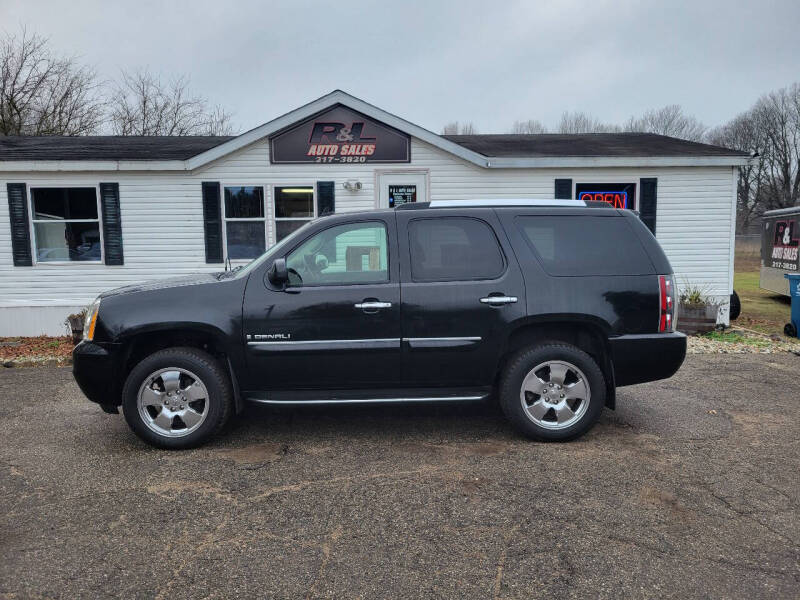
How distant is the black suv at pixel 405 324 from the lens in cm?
437

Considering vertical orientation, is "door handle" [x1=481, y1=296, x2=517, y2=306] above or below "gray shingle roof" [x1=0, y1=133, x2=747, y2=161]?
below

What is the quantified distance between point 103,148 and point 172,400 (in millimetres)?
9164

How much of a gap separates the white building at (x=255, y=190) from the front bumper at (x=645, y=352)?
22.3 ft

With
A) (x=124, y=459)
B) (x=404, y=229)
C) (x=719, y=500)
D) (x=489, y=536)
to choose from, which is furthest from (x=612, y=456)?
(x=124, y=459)

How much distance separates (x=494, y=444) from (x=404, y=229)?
183cm

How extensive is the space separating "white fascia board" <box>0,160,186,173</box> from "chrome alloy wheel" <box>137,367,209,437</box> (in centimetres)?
710

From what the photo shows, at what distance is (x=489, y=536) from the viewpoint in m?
3.10

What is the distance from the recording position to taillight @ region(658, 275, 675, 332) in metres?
4.51

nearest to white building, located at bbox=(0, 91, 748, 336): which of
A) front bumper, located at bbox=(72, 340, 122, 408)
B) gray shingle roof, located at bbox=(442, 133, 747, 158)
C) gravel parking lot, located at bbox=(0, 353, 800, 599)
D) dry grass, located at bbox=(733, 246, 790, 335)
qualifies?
gray shingle roof, located at bbox=(442, 133, 747, 158)

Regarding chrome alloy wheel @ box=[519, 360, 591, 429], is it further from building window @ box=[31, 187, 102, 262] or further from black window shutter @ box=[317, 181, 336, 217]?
building window @ box=[31, 187, 102, 262]

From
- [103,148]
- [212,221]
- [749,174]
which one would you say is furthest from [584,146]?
[749,174]

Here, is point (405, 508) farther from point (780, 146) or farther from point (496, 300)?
point (780, 146)

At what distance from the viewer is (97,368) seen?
14.4 feet

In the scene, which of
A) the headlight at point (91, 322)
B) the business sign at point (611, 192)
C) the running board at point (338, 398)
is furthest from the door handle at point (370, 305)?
the business sign at point (611, 192)
